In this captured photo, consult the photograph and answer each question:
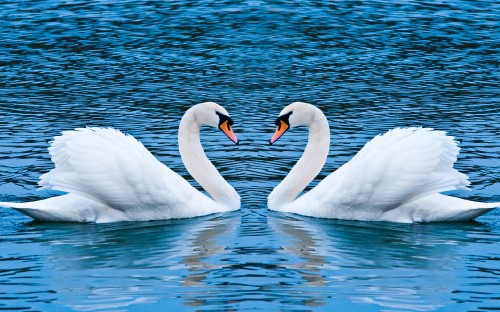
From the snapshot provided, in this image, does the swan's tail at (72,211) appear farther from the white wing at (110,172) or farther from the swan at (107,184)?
the white wing at (110,172)

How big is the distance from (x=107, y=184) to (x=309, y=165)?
273 cm

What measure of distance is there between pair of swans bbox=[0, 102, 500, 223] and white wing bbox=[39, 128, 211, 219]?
0.01 m

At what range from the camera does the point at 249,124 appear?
19.6 meters

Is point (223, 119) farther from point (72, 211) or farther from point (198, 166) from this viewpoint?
point (72, 211)

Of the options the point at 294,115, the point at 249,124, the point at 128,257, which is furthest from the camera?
the point at 249,124

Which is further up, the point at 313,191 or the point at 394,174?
the point at 394,174

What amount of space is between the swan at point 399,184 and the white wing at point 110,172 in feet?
5.81

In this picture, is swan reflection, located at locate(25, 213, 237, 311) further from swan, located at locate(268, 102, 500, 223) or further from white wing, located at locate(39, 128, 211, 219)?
swan, located at locate(268, 102, 500, 223)

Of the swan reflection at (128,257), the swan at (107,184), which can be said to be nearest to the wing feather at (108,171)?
the swan at (107,184)

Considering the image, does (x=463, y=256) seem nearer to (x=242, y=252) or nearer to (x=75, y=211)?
(x=242, y=252)

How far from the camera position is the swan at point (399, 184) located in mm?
13352

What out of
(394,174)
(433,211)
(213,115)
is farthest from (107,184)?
(433,211)

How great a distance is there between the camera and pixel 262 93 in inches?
893

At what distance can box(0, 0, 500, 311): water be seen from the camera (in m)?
10.7
